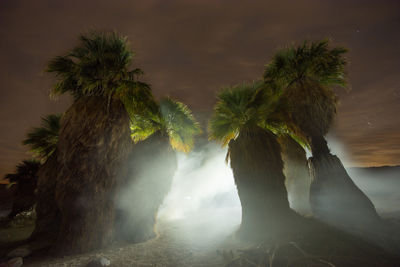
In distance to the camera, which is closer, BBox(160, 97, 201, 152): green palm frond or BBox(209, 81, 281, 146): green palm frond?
BBox(209, 81, 281, 146): green palm frond

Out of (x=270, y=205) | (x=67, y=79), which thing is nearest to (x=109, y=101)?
(x=67, y=79)

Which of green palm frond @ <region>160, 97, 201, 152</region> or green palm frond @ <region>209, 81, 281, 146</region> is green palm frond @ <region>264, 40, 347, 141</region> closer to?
green palm frond @ <region>209, 81, 281, 146</region>

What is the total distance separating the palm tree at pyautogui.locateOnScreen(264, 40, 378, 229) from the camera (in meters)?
8.36

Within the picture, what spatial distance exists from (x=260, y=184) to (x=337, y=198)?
332 cm

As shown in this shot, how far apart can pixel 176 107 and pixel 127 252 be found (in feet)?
23.5

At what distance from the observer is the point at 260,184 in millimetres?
8656

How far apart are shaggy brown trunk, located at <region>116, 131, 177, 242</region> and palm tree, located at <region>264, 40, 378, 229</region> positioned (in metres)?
6.67

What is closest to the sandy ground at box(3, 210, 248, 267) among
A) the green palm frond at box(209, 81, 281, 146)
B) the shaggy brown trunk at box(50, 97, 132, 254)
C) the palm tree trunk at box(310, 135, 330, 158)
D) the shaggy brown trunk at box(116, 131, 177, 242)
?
the shaggy brown trunk at box(50, 97, 132, 254)

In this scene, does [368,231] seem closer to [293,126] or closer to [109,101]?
[293,126]

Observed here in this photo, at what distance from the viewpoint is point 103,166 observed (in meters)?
8.21

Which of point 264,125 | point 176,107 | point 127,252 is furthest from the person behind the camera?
point 176,107

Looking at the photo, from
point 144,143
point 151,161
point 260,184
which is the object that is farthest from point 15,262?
point 260,184

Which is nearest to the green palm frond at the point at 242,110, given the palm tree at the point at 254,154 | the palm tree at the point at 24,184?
the palm tree at the point at 254,154

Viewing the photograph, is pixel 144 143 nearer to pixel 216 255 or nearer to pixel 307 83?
pixel 216 255
